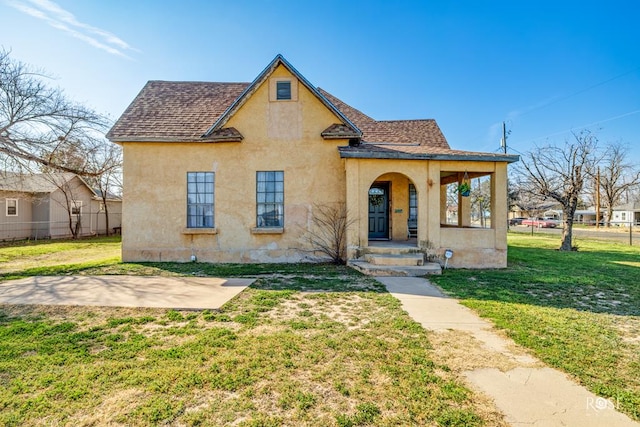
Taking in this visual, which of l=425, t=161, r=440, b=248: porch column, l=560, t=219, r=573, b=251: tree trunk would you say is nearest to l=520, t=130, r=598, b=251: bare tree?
l=560, t=219, r=573, b=251: tree trunk

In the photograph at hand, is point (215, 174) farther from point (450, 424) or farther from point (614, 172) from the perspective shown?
point (614, 172)

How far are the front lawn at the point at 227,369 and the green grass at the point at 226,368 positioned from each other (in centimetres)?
1

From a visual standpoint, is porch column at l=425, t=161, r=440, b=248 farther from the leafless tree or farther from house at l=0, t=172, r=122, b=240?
house at l=0, t=172, r=122, b=240

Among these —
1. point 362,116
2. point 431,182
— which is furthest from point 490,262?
point 362,116

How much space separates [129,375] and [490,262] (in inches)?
397

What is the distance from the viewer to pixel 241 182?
10828 mm

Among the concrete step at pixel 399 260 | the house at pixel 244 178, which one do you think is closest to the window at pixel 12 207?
the house at pixel 244 178

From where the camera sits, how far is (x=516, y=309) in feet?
18.3

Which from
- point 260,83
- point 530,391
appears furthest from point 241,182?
point 530,391

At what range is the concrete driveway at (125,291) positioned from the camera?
19.5 ft

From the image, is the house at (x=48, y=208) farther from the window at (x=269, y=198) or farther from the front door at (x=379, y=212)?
the front door at (x=379, y=212)

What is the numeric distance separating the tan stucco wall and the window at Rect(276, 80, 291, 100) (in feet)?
0.76

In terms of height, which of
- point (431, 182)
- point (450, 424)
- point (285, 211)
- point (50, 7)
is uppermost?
point (50, 7)

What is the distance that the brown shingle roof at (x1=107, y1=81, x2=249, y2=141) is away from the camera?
10.8 meters
